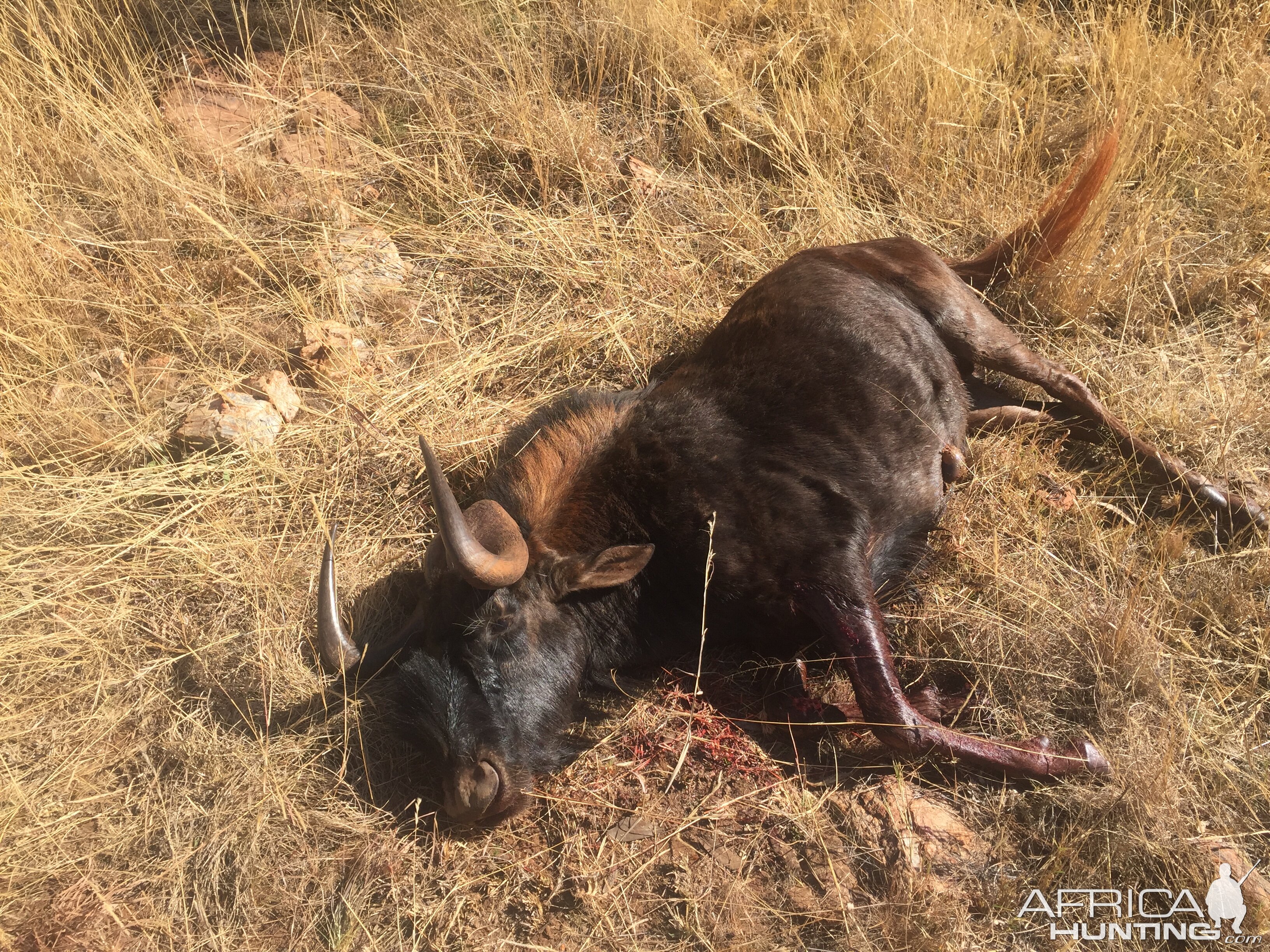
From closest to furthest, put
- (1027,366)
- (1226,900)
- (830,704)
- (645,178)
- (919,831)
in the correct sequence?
(1226,900)
(919,831)
(830,704)
(1027,366)
(645,178)

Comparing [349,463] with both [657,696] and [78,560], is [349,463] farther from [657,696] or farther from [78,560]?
[657,696]

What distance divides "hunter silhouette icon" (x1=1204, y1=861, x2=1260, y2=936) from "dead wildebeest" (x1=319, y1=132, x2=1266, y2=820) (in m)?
0.49

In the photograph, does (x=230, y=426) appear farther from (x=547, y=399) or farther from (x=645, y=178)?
(x=645, y=178)

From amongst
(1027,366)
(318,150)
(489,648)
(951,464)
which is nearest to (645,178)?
(318,150)

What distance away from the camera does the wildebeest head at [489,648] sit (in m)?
3.33

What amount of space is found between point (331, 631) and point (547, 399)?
1811 mm

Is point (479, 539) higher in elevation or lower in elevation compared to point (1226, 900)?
higher

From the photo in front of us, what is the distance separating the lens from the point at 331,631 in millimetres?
3596

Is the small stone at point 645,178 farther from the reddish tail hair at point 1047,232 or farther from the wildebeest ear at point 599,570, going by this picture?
the wildebeest ear at point 599,570

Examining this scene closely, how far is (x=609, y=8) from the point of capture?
612 cm

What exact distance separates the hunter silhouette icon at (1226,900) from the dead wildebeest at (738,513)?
49cm

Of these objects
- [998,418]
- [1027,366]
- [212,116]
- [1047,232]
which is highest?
[212,116]

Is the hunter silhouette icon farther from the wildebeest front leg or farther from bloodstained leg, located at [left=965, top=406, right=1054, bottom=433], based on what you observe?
bloodstained leg, located at [left=965, top=406, right=1054, bottom=433]

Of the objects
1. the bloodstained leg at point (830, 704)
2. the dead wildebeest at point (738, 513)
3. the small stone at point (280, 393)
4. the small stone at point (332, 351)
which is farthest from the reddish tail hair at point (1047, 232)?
the small stone at point (280, 393)
